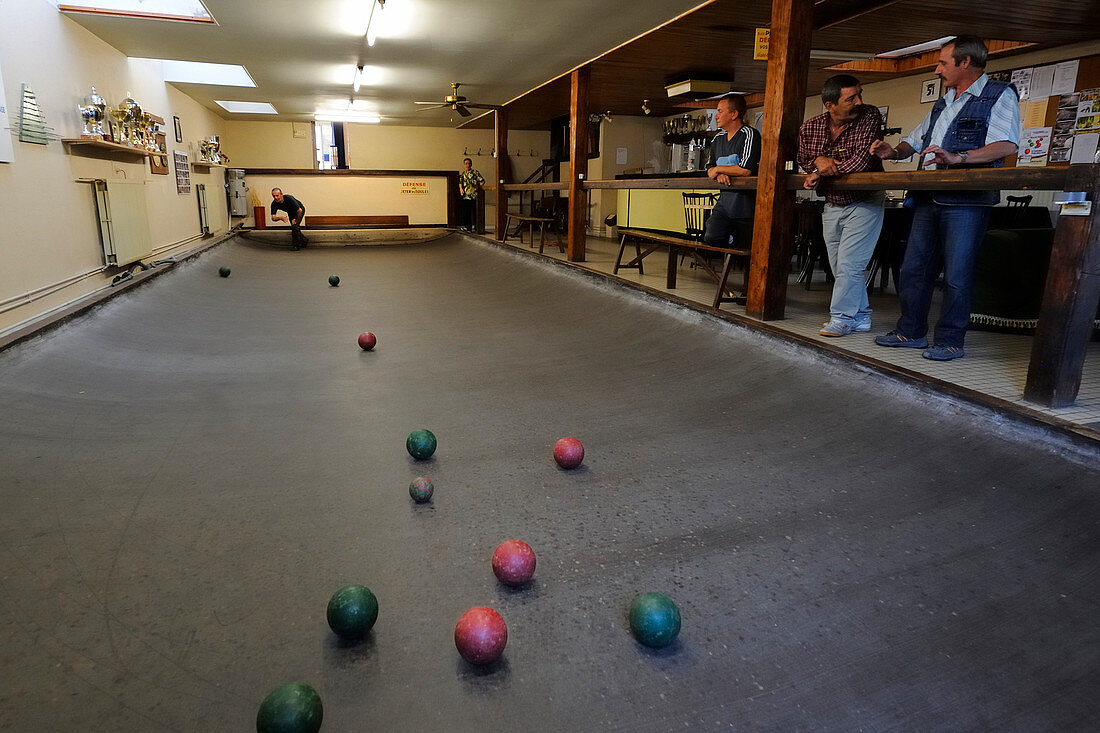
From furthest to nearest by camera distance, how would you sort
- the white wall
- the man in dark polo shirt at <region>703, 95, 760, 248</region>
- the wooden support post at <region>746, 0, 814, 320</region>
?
1. the white wall
2. the man in dark polo shirt at <region>703, 95, 760, 248</region>
3. the wooden support post at <region>746, 0, 814, 320</region>

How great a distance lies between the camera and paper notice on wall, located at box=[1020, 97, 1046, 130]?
22.7 ft

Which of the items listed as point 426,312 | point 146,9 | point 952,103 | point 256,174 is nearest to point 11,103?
point 146,9

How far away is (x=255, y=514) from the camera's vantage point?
2.30 metres

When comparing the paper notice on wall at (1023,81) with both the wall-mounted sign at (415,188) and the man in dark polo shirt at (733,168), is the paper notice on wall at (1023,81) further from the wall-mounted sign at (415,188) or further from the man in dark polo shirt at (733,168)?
the wall-mounted sign at (415,188)

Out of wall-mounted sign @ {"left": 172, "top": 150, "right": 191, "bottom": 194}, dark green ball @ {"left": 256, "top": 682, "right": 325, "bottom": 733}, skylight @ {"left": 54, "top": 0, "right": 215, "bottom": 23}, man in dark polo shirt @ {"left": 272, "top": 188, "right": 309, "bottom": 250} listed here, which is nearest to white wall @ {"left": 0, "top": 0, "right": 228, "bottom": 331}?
skylight @ {"left": 54, "top": 0, "right": 215, "bottom": 23}

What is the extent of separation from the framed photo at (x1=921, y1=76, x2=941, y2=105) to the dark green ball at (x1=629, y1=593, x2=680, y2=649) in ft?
28.0

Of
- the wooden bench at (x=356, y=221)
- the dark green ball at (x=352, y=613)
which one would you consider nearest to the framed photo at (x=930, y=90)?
the dark green ball at (x=352, y=613)

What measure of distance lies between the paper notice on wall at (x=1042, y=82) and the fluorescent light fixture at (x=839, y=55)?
1.65m

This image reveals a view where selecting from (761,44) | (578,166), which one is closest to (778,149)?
(761,44)

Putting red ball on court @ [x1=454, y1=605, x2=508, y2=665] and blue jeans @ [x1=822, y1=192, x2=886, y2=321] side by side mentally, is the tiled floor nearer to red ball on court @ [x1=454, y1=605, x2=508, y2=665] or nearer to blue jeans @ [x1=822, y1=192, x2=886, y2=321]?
blue jeans @ [x1=822, y1=192, x2=886, y2=321]

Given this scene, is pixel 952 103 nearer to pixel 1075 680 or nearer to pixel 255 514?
pixel 1075 680

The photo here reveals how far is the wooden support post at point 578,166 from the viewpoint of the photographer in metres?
8.00

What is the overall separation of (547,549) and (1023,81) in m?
8.08

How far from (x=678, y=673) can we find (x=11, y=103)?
6426mm
